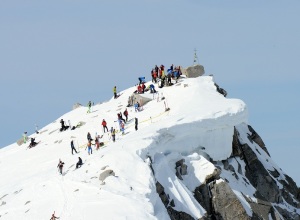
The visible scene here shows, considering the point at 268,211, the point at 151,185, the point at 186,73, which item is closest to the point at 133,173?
the point at 151,185

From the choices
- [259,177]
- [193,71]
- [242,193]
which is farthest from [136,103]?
[242,193]

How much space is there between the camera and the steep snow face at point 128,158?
1955 inches

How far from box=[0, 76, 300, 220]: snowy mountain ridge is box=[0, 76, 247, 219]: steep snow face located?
88 mm

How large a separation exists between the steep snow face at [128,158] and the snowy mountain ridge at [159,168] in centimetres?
9

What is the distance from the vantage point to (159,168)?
187ft

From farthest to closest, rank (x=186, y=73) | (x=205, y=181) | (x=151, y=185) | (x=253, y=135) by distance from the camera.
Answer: (x=186, y=73)
(x=253, y=135)
(x=205, y=181)
(x=151, y=185)

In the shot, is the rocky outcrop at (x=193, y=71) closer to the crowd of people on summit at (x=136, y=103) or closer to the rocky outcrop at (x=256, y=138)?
the crowd of people on summit at (x=136, y=103)

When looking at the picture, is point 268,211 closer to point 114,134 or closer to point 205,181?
point 205,181

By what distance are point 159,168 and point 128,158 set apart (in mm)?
2964

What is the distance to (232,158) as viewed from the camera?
7044cm

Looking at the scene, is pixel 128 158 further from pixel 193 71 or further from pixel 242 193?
pixel 193 71

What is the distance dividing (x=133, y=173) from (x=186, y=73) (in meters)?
35.0

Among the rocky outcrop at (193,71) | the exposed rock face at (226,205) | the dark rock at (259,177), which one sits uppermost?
the rocky outcrop at (193,71)

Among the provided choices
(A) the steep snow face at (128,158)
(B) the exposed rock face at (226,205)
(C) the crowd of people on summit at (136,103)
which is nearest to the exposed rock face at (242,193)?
(B) the exposed rock face at (226,205)
